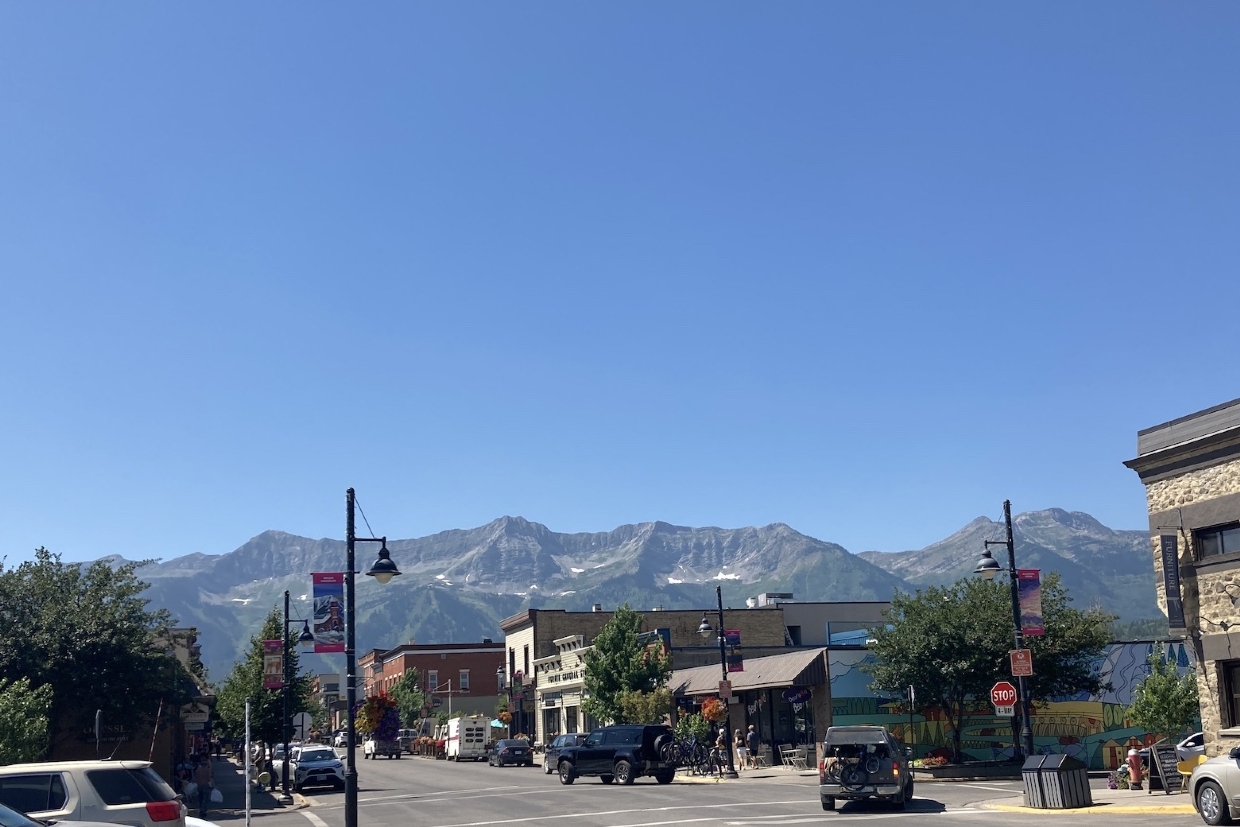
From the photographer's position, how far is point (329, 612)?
82.9ft

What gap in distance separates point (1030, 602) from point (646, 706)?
29.2 meters

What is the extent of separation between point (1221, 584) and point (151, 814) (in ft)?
75.3

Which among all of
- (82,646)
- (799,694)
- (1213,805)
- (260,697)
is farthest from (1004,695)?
(260,697)

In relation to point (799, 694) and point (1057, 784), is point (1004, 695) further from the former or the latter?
point (799, 694)

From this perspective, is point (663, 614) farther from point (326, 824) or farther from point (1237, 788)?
point (1237, 788)

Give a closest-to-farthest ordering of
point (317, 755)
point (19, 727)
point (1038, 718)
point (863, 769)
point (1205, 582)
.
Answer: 1. point (1205, 582)
2. point (863, 769)
3. point (19, 727)
4. point (317, 755)
5. point (1038, 718)

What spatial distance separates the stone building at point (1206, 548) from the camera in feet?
86.1

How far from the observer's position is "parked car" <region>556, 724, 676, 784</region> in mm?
41375

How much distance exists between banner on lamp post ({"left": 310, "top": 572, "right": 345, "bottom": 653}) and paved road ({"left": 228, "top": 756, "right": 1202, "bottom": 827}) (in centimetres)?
536

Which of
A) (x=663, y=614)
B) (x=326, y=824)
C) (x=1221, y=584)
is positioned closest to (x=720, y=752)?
(x=326, y=824)

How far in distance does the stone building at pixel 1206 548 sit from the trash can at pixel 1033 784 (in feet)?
12.5

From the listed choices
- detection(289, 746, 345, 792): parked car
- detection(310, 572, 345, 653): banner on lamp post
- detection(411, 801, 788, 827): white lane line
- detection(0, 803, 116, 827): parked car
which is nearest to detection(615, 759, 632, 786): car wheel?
detection(411, 801, 788, 827): white lane line

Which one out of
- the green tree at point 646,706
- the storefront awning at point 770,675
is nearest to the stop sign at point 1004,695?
the storefront awning at point 770,675

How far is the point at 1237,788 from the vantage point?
20.4 m
